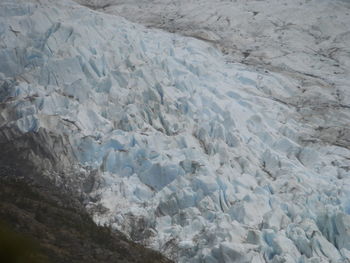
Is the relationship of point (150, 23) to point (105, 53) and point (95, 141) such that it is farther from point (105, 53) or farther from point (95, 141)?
point (95, 141)

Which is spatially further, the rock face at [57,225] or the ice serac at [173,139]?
the ice serac at [173,139]

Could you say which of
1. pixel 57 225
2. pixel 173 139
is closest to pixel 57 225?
pixel 57 225

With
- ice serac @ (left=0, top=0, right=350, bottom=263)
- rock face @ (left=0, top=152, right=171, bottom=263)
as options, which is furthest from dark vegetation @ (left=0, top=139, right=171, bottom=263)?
ice serac @ (left=0, top=0, right=350, bottom=263)

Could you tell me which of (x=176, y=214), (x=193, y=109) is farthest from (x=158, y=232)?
(x=193, y=109)

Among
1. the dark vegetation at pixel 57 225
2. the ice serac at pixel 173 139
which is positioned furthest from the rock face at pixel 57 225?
the ice serac at pixel 173 139

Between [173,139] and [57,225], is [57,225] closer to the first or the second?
[57,225]

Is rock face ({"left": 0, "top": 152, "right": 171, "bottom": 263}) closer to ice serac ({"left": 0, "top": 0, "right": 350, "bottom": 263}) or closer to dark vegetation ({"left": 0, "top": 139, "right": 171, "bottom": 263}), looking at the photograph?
dark vegetation ({"left": 0, "top": 139, "right": 171, "bottom": 263})

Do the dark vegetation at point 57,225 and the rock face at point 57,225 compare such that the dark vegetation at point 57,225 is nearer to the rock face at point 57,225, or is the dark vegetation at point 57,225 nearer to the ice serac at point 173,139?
the rock face at point 57,225

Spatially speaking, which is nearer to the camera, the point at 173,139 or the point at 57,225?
the point at 57,225
